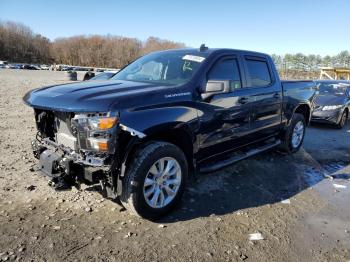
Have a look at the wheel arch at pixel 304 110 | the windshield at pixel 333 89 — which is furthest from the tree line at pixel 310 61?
the wheel arch at pixel 304 110

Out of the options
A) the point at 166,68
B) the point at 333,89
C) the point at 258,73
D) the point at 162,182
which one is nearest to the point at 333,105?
the point at 333,89

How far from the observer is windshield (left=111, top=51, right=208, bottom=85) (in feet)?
14.5

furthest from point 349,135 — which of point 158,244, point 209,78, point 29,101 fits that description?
point 29,101

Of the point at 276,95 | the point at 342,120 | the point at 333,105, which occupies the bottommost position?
the point at 342,120

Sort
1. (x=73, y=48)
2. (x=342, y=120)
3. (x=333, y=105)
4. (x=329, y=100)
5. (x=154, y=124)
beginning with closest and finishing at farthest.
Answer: (x=154, y=124)
(x=333, y=105)
(x=342, y=120)
(x=329, y=100)
(x=73, y=48)

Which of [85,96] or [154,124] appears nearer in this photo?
[85,96]

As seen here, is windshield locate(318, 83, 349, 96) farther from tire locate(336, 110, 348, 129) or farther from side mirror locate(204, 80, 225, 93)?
side mirror locate(204, 80, 225, 93)

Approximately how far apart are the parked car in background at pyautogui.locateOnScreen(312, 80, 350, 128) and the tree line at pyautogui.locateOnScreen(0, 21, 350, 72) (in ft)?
342

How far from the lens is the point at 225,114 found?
460cm

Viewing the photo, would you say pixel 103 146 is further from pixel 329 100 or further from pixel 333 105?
pixel 329 100

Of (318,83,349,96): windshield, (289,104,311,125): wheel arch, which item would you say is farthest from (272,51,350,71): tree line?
(289,104,311,125): wheel arch

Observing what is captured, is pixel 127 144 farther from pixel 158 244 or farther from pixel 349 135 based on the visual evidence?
pixel 349 135

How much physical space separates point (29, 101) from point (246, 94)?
9.80ft

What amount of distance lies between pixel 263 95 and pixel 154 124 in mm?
2543
